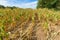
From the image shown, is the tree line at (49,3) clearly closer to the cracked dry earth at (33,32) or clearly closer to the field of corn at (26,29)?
the field of corn at (26,29)

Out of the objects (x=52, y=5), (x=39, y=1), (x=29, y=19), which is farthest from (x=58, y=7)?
(x=29, y=19)

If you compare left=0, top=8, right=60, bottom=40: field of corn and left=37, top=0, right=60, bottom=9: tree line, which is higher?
left=0, top=8, right=60, bottom=40: field of corn

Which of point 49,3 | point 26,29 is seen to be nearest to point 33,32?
point 26,29

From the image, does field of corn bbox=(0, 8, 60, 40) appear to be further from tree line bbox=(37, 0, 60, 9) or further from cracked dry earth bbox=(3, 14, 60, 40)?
tree line bbox=(37, 0, 60, 9)

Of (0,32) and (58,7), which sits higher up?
(0,32)

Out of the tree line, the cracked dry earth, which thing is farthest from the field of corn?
the tree line

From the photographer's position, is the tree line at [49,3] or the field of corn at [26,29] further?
the tree line at [49,3]

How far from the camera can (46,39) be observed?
15.6ft

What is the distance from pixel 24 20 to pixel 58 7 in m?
26.1

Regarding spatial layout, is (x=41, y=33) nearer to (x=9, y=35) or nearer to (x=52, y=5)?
(x=9, y=35)

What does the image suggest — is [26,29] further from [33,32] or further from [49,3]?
[49,3]

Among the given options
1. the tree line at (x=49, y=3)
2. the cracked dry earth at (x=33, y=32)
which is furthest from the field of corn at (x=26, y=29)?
the tree line at (x=49, y=3)

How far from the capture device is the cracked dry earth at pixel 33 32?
467 centimetres

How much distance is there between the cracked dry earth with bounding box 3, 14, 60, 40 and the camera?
4.67m
